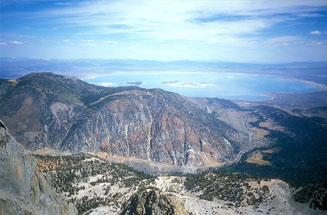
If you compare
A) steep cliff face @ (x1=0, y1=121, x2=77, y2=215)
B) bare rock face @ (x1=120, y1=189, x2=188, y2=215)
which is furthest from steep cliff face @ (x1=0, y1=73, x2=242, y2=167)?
steep cliff face @ (x1=0, y1=121, x2=77, y2=215)

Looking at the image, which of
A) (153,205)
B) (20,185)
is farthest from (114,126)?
(20,185)

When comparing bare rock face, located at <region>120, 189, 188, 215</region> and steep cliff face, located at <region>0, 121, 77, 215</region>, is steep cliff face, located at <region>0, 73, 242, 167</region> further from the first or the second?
steep cliff face, located at <region>0, 121, 77, 215</region>

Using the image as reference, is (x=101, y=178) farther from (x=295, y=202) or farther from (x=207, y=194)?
(x=295, y=202)

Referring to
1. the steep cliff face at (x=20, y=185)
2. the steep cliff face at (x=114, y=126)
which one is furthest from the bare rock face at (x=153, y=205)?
the steep cliff face at (x=114, y=126)

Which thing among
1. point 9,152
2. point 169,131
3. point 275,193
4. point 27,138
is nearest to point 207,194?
point 275,193

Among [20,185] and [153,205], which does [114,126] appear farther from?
[20,185]

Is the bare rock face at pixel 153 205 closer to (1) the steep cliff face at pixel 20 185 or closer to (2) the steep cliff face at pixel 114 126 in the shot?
(1) the steep cliff face at pixel 20 185
